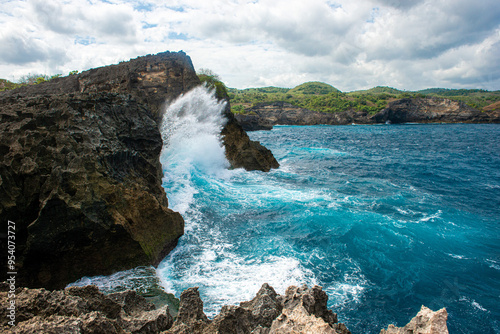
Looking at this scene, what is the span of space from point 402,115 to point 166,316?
110335 millimetres

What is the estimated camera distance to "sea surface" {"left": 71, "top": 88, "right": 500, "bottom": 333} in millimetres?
6953

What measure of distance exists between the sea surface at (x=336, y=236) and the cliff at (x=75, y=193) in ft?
2.22

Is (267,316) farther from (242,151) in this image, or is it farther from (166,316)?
(242,151)

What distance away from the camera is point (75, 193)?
22.0 ft

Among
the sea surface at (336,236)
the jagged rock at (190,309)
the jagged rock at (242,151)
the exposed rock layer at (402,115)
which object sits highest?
the exposed rock layer at (402,115)

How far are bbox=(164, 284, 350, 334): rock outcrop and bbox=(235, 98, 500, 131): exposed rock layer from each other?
235ft

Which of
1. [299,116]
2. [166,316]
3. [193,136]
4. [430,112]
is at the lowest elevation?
[166,316]

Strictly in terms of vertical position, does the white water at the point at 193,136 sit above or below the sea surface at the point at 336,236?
above

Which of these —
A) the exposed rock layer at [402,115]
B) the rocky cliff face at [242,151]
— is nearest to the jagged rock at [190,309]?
the rocky cliff face at [242,151]

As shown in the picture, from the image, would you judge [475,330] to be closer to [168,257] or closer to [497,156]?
[168,257]

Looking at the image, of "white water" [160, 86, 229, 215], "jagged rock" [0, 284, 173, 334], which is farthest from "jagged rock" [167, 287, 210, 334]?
"white water" [160, 86, 229, 215]

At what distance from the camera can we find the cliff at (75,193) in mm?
6215

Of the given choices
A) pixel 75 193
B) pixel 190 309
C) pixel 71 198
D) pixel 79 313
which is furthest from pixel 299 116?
pixel 79 313

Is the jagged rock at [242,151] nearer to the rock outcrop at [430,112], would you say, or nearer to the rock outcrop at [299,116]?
the rock outcrop at [299,116]
